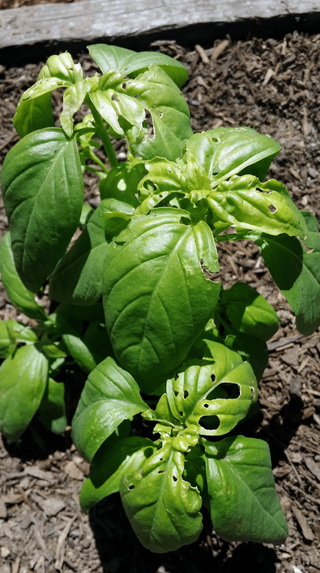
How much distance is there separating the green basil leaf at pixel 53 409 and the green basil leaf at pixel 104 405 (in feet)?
1.66

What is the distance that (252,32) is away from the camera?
3.10m

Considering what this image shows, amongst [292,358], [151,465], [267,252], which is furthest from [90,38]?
[151,465]

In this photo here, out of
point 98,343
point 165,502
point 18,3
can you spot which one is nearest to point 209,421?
point 165,502

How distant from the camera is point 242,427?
8.32 feet

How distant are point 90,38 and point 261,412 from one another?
2.50m

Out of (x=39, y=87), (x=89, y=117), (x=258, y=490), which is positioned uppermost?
(x=39, y=87)

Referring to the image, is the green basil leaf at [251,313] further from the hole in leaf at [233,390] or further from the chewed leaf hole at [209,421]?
the chewed leaf hole at [209,421]

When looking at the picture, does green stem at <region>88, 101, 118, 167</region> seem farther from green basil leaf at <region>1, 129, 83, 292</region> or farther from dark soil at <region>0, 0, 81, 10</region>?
dark soil at <region>0, 0, 81, 10</region>

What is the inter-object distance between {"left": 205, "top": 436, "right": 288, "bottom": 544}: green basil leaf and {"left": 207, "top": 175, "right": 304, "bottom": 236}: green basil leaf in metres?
0.81

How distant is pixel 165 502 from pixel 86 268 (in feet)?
2.93

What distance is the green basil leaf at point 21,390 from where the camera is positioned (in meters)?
2.29

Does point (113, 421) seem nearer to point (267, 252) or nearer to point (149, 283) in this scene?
point (149, 283)

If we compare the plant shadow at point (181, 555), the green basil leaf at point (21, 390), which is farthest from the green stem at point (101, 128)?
the plant shadow at point (181, 555)

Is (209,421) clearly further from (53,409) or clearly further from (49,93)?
(49,93)
